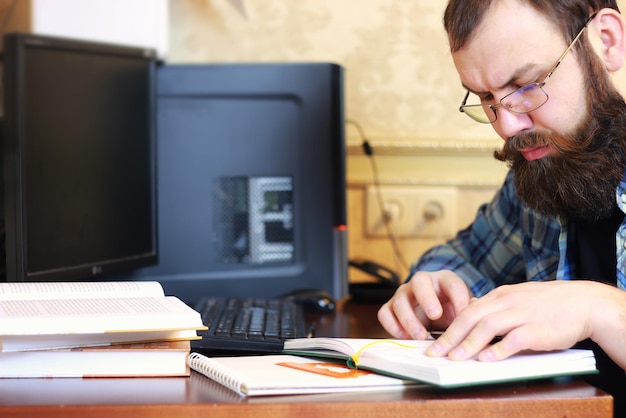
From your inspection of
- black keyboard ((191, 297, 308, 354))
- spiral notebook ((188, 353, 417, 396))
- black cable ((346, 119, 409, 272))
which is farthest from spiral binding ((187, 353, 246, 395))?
black cable ((346, 119, 409, 272))

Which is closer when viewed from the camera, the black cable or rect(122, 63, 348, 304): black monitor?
rect(122, 63, 348, 304): black monitor

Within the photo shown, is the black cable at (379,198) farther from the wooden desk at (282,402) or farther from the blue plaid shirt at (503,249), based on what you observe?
the wooden desk at (282,402)

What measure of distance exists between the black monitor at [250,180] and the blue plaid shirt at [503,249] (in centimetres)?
24

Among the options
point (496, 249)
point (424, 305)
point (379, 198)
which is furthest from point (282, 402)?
point (379, 198)

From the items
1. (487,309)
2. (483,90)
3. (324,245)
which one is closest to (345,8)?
(324,245)

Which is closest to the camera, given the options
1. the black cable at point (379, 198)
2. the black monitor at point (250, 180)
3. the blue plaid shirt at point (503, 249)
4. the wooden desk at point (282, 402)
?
the wooden desk at point (282, 402)

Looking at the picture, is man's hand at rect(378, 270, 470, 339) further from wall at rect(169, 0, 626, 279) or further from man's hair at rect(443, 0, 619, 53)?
wall at rect(169, 0, 626, 279)

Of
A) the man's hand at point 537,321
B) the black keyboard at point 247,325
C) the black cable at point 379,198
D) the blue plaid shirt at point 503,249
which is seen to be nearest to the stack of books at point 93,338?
the black keyboard at point 247,325

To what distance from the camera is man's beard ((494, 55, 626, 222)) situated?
3.77 ft

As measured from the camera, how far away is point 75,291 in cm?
97

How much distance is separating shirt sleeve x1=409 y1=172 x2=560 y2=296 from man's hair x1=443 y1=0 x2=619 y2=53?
1.17 ft

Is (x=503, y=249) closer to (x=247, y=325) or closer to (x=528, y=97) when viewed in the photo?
(x=528, y=97)

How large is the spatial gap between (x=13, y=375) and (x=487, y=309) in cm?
47

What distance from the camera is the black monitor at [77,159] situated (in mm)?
1172
